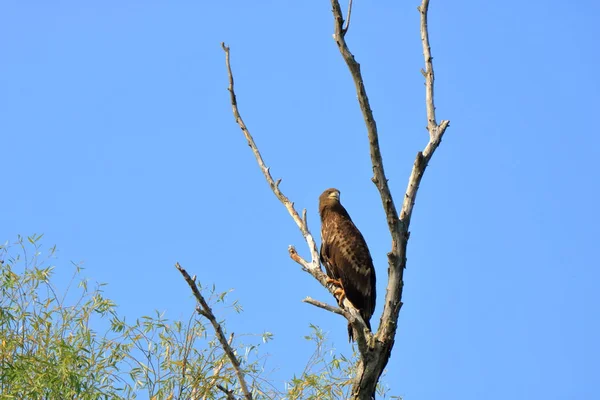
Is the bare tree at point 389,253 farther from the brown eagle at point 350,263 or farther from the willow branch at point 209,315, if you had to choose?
the brown eagle at point 350,263

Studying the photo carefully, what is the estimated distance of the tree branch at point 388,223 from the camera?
16.5 feet

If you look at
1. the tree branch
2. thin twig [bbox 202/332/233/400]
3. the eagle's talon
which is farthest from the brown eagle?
the tree branch

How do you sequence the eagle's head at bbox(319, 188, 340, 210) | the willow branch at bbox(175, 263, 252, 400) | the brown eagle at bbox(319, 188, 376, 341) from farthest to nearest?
the eagle's head at bbox(319, 188, 340, 210) → the brown eagle at bbox(319, 188, 376, 341) → the willow branch at bbox(175, 263, 252, 400)

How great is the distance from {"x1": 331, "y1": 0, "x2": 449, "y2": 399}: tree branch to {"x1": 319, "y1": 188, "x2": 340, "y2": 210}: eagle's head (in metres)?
2.35

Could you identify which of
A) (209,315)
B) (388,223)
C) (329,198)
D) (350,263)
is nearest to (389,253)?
(388,223)

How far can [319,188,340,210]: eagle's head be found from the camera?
7672mm

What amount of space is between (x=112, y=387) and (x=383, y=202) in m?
3.33

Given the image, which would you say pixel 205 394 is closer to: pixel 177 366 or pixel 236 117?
pixel 177 366

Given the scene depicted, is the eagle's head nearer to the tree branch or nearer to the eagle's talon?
the eagle's talon

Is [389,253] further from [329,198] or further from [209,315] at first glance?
[329,198]

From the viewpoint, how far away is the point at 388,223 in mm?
Answer: 5148

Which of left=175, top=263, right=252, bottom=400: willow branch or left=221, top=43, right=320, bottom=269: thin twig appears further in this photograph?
left=221, top=43, right=320, bottom=269: thin twig

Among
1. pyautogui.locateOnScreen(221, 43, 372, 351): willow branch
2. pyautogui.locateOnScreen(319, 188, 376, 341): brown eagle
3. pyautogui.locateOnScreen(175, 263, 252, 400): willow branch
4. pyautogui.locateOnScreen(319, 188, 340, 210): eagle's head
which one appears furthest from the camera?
pyautogui.locateOnScreen(319, 188, 340, 210): eagle's head

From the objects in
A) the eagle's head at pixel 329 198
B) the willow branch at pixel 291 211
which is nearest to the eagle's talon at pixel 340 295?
the willow branch at pixel 291 211
